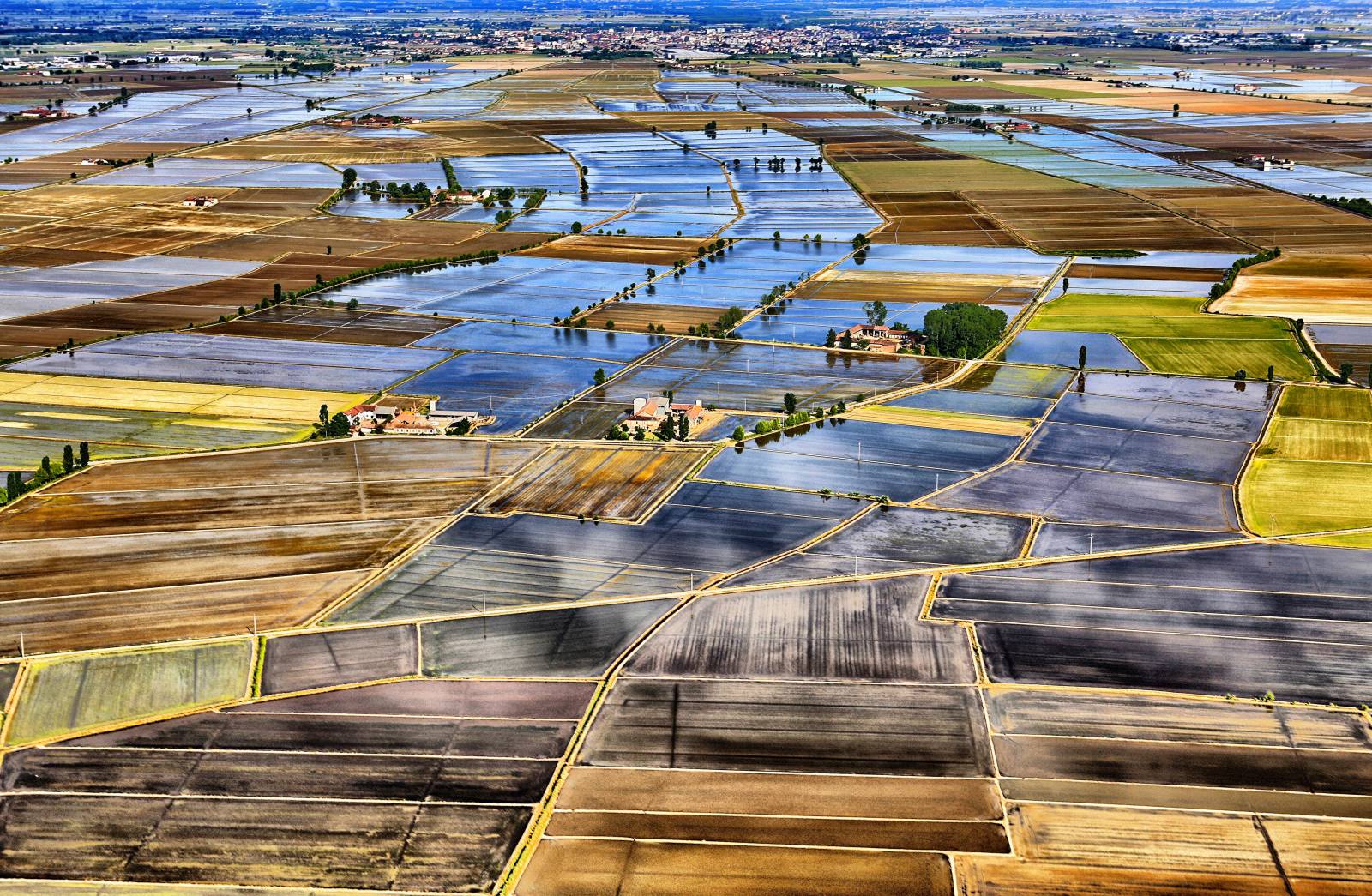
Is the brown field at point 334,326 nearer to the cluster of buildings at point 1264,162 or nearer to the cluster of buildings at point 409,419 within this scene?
the cluster of buildings at point 409,419

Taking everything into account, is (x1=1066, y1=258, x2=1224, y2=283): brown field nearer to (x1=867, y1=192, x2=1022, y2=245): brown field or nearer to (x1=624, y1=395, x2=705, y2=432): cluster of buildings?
(x1=867, y1=192, x2=1022, y2=245): brown field

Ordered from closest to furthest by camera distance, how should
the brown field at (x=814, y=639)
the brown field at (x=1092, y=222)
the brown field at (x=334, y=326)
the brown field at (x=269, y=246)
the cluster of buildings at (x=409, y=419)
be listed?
the brown field at (x=814, y=639), the cluster of buildings at (x=409, y=419), the brown field at (x=334, y=326), the brown field at (x=269, y=246), the brown field at (x=1092, y=222)

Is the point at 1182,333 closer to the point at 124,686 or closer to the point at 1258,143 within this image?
the point at 124,686

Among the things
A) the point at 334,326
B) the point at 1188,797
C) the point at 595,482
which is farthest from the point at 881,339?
the point at 1188,797

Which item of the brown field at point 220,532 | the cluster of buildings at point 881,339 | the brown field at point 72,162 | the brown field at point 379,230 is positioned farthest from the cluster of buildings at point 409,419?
the brown field at point 72,162

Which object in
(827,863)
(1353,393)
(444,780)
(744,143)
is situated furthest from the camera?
(744,143)

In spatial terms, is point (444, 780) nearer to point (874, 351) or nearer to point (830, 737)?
point (830, 737)

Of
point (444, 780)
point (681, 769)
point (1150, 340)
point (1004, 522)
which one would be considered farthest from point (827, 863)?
point (1150, 340)
